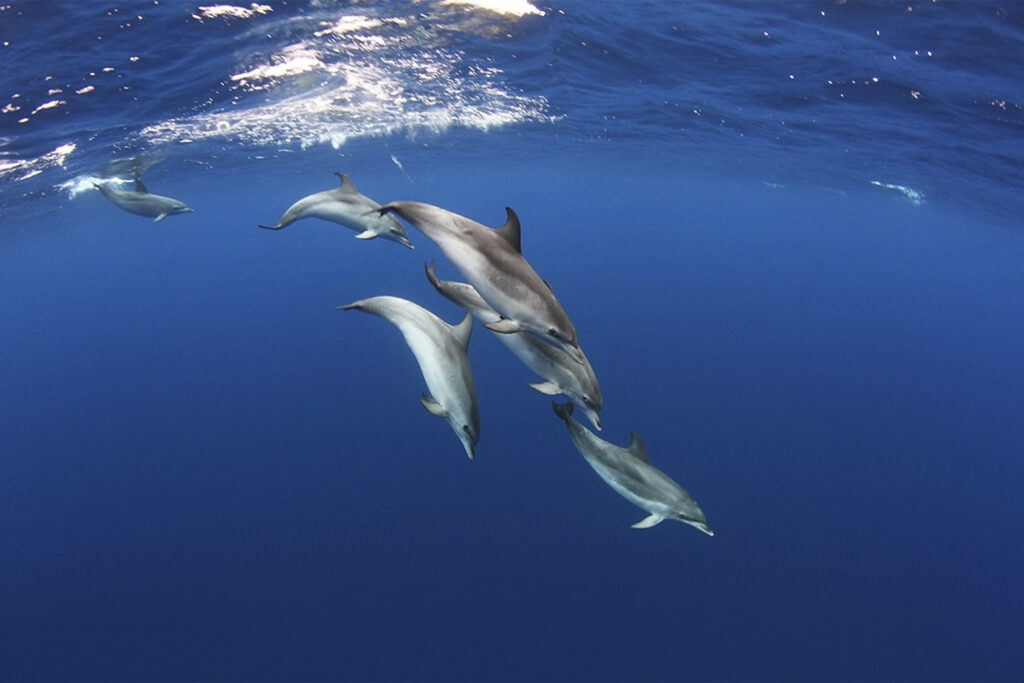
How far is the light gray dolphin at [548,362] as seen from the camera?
199 inches

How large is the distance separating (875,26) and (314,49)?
49.0 feet

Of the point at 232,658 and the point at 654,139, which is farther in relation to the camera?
the point at 654,139

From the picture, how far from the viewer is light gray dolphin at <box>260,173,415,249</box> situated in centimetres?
729

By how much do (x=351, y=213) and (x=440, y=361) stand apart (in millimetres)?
3320

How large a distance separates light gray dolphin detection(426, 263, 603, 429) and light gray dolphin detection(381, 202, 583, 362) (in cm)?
56

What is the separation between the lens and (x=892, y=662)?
13.9 m

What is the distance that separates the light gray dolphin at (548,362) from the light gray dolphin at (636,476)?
0.80 meters

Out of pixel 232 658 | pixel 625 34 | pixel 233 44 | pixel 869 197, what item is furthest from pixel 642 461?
pixel 869 197

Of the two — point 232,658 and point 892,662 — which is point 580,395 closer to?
point 232,658

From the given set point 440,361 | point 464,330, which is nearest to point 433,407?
point 440,361

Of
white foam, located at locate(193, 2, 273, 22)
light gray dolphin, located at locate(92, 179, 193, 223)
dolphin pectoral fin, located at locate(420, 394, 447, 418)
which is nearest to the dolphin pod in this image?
dolphin pectoral fin, located at locate(420, 394, 447, 418)

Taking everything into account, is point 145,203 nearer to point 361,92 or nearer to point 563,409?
point 563,409

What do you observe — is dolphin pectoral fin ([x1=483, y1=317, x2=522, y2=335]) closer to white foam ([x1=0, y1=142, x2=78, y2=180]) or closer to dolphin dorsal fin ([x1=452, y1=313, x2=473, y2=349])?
dolphin dorsal fin ([x1=452, y1=313, x2=473, y2=349])

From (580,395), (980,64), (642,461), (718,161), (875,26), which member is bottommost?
(718,161)
